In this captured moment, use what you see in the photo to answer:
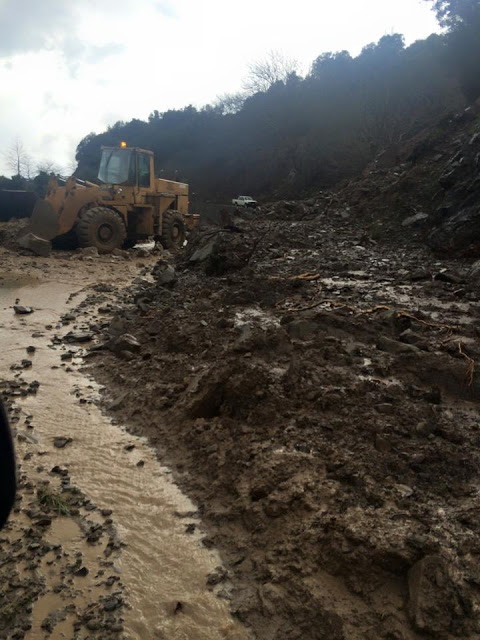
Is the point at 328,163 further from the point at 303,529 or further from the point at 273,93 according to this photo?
the point at 303,529

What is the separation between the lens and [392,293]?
22.2 feet

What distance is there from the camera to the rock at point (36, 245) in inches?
523

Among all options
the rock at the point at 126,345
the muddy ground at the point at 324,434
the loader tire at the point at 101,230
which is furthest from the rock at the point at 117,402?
the loader tire at the point at 101,230

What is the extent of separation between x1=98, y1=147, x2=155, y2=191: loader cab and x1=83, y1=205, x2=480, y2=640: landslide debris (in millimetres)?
8412

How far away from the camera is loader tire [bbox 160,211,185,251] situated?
54.3 ft

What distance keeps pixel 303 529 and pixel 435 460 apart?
1.00 metres

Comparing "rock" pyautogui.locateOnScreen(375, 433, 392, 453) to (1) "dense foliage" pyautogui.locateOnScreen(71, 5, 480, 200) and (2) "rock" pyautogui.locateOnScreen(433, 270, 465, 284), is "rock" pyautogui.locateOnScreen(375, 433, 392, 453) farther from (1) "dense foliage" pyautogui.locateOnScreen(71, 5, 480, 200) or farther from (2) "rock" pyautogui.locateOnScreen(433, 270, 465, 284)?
(1) "dense foliage" pyautogui.locateOnScreen(71, 5, 480, 200)

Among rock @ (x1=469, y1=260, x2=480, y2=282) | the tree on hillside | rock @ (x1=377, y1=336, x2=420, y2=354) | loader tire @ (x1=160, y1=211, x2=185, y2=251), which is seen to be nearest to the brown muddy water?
rock @ (x1=377, y1=336, x2=420, y2=354)

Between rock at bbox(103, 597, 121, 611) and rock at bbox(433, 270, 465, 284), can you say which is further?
rock at bbox(433, 270, 465, 284)

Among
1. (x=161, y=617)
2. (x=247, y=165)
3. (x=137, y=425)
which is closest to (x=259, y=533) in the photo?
(x=161, y=617)

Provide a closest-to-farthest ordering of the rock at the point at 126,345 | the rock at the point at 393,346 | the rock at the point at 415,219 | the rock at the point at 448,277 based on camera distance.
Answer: the rock at the point at 393,346 < the rock at the point at 126,345 < the rock at the point at 448,277 < the rock at the point at 415,219

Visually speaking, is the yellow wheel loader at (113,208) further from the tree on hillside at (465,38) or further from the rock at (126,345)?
the tree on hillside at (465,38)

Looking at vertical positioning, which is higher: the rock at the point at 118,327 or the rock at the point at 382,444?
the rock at the point at 382,444

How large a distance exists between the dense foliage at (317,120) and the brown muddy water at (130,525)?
21.6 m
